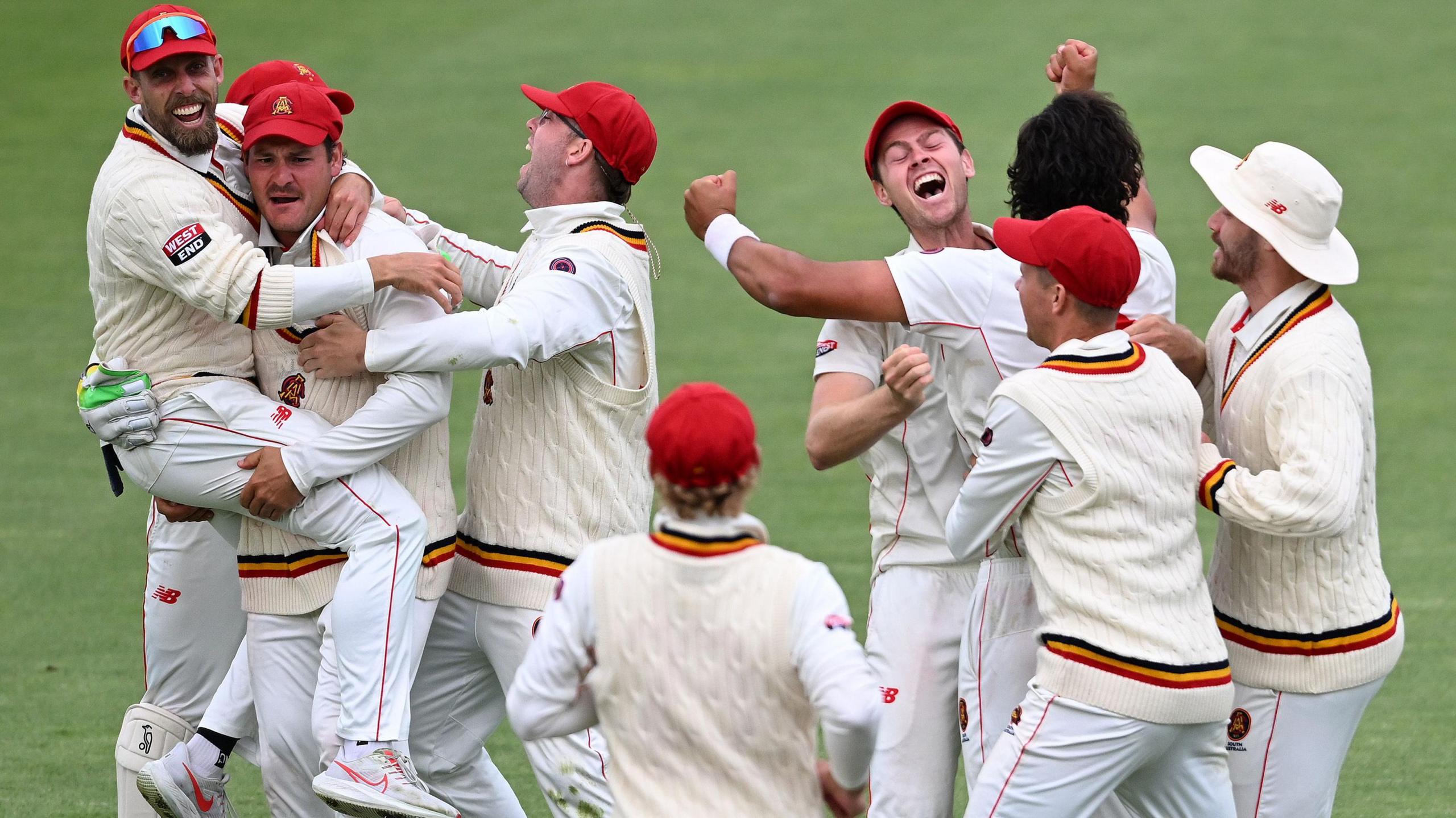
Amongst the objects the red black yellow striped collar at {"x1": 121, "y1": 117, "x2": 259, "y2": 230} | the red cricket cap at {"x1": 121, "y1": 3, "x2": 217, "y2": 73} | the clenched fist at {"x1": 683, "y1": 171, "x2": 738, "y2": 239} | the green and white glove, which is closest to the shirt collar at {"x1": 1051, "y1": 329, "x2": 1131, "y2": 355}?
the clenched fist at {"x1": 683, "y1": 171, "x2": 738, "y2": 239}

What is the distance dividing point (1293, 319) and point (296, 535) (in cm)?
275

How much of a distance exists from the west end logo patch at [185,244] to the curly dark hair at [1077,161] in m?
2.18

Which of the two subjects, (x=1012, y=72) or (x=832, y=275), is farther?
(x=1012, y=72)

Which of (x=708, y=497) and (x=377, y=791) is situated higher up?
(x=708, y=497)

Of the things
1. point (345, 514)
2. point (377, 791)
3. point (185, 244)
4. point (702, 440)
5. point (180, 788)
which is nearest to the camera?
point (702, 440)

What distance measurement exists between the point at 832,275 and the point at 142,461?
198 cm

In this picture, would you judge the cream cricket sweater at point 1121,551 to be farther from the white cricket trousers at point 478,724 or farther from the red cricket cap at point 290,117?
the red cricket cap at point 290,117

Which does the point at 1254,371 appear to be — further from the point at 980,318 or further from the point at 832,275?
the point at 832,275

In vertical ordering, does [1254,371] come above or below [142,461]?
above

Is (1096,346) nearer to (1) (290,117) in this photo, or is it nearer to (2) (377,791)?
(2) (377,791)

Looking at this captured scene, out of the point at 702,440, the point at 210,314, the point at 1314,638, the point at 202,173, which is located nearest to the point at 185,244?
the point at 210,314

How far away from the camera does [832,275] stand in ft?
15.1

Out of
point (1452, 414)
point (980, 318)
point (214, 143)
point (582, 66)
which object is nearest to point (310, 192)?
point (214, 143)

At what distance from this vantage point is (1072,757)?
13.6ft
